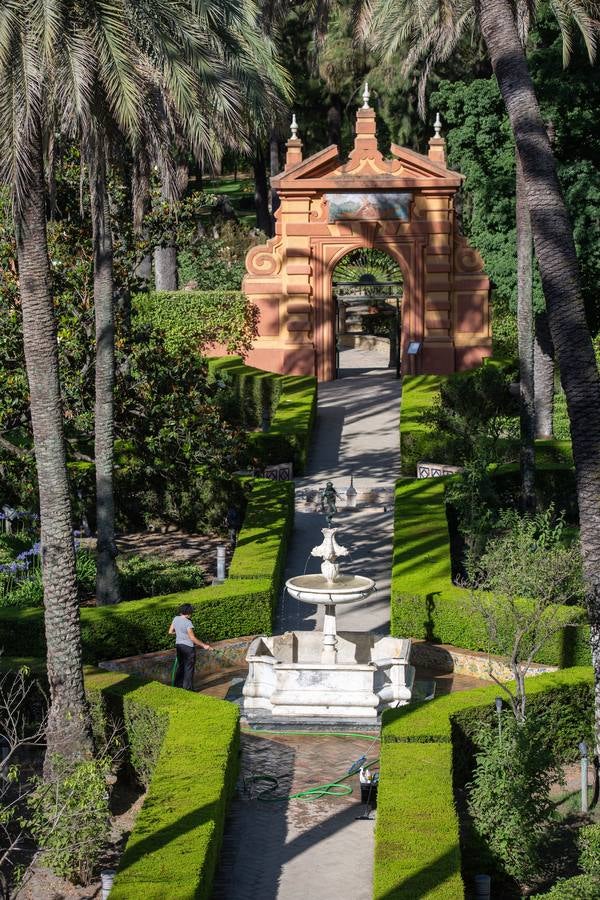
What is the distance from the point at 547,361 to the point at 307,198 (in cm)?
809

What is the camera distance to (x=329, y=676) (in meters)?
17.2

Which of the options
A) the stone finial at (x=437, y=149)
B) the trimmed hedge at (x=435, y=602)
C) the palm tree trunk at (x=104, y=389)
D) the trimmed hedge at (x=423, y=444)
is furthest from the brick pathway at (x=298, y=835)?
the stone finial at (x=437, y=149)

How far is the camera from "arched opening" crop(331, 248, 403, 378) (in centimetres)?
4547

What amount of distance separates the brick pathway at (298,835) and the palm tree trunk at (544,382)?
1498 centimetres

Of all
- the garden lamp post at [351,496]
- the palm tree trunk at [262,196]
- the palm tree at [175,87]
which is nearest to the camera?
the palm tree at [175,87]

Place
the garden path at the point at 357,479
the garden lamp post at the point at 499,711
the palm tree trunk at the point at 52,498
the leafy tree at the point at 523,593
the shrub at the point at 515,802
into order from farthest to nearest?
the garden path at the point at 357,479 < the leafy tree at the point at 523,593 < the palm tree trunk at the point at 52,498 < the garden lamp post at the point at 499,711 < the shrub at the point at 515,802

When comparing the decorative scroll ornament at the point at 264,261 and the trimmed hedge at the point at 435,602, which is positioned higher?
the decorative scroll ornament at the point at 264,261

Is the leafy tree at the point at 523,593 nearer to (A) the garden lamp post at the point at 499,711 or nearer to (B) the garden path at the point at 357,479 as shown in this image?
(A) the garden lamp post at the point at 499,711

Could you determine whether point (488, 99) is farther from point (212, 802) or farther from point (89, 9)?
point (212, 802)

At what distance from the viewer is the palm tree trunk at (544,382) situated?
3042 centimetres

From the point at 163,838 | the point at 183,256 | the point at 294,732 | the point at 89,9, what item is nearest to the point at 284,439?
the point at 294,732

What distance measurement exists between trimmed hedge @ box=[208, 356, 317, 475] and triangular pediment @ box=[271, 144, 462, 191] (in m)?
4.54

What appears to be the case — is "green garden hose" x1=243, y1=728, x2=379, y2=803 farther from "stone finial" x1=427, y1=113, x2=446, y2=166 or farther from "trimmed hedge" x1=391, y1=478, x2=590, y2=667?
"stone finial" x1=427, y1=113, x2=446, y2=166

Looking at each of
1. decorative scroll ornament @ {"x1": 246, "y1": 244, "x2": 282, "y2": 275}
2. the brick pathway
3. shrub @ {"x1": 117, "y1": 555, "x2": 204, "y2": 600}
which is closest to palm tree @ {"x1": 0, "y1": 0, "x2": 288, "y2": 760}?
the brick pathway
